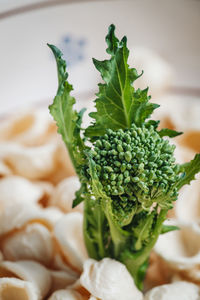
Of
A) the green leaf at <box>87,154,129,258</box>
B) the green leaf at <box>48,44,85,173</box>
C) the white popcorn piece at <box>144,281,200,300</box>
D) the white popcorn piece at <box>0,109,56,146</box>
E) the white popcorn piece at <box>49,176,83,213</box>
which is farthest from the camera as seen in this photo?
the white popcorn piece at <box>0,109,56,146</box>

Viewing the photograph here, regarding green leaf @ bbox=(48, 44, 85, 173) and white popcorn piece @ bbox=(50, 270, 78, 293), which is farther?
white popcorn piece @ bbox=(50, 270, 78, 293)

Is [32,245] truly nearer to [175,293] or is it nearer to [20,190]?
[20,190]

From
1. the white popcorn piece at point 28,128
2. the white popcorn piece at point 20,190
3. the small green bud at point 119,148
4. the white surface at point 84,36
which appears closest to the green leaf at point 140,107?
the small green bud at point 119,148

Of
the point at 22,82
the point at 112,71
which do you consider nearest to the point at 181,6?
the point at 22,82

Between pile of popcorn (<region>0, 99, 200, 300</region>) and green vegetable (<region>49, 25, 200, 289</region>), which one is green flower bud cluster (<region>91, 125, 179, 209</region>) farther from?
pile of popcorn (<region>0, 99, 200, 300</region>)

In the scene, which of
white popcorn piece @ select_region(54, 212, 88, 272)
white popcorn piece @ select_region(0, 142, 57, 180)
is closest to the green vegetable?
white popcorn piece @ select_region(54, 212, 88, 272)

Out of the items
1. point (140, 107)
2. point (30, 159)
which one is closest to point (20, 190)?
point (30, 159)
